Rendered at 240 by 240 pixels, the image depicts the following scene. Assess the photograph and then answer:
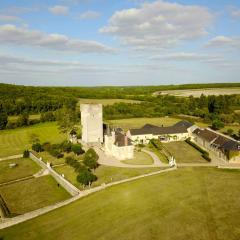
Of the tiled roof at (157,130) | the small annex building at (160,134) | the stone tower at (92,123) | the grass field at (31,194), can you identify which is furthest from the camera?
the tiled roof at (157,130)

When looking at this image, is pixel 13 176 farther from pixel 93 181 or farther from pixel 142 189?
pixel 142 189

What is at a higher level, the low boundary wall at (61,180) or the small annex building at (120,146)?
the small annex building at (120,146)

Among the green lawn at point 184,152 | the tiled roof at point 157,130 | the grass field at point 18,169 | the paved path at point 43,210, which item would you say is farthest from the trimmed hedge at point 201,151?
the grass field at point 18,169

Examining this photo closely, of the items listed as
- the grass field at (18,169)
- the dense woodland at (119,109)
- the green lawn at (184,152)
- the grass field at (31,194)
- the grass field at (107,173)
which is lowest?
the grass field at (31,194)

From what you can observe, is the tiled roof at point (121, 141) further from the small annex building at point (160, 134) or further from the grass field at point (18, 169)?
the grass field at point (18, 169)

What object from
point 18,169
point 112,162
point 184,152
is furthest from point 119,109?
point 18,169

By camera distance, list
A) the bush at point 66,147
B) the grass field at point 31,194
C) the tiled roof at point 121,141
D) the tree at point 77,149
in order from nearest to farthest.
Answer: the grass field at point 31,194, the tiled roof at point 121,141, the tree at point 77,149, the bush at point 66,147

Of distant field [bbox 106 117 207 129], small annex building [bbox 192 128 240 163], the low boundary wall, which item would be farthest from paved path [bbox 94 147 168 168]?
distant field [bbox 106 117 207 129]
